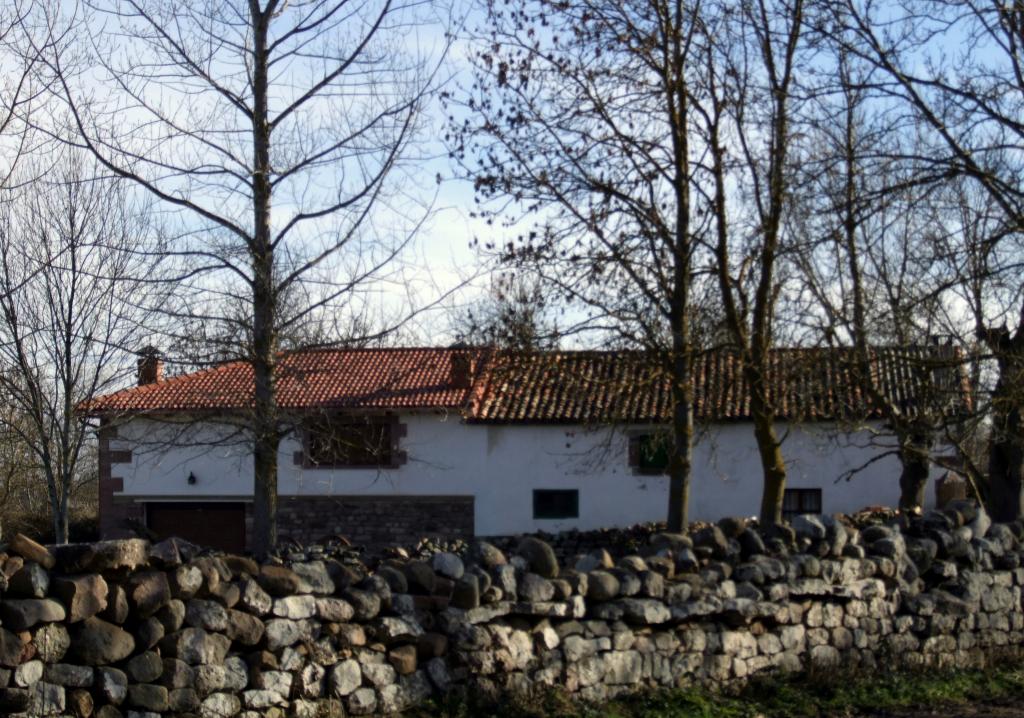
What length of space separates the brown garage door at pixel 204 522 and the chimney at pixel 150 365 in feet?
39.9

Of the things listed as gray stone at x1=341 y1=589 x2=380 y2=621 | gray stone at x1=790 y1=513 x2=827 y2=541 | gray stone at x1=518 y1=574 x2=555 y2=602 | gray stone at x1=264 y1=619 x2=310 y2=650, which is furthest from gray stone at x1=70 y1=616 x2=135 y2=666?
gray stone at x1=790 y1=513 x2=827 y2=541

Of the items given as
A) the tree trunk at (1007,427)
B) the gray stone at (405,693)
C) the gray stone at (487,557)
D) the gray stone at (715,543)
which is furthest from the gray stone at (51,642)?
the tree trunk at (1007,427)

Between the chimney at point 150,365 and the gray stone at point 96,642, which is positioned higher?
the chimney at point 150,365

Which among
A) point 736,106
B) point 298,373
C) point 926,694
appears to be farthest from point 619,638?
point 736,106

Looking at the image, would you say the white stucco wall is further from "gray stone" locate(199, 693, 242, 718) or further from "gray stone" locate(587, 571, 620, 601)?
"gray stone" locate(199, 693, 242, 718)

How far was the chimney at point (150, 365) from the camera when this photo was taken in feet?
42.7

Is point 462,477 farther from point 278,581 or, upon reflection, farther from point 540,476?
point 278,581

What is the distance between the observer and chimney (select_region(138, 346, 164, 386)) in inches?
513

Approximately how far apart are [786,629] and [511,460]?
700 inches

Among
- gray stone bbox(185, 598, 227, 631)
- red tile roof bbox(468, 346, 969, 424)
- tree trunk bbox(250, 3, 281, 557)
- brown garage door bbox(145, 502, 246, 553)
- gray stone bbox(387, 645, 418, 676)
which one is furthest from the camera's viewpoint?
brown garage door bbox(145, 502, 246, 553)

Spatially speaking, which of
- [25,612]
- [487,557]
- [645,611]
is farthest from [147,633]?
[645,611]

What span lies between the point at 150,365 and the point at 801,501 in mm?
16892

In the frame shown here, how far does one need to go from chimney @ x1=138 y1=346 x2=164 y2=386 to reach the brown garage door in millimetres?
12174

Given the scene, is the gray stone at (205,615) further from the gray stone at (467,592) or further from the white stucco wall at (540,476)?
the white stucco wall at (540,476)
